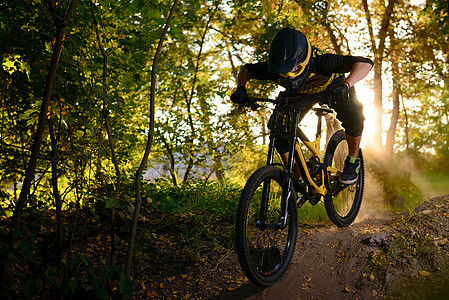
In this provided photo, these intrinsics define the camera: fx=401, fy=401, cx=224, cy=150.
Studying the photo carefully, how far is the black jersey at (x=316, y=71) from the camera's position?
3602 millimetres

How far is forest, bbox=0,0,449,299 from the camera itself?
10.7ft

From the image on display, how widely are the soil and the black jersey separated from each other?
64.4 inches

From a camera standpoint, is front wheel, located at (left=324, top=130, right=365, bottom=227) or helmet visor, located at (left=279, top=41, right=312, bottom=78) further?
front wheel, located at (left=324, top=130, right=365, bottom=227)

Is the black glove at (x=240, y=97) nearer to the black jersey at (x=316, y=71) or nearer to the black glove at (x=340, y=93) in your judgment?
the black jersey at (x=316, y=71)

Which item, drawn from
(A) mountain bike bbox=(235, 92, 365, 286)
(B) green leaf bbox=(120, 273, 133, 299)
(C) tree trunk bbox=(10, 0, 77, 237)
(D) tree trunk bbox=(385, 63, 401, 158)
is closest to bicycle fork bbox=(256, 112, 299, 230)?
(A) mountain bike bbox=(235, 92, 365, 286)

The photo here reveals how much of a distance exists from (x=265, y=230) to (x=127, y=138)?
2.52 m

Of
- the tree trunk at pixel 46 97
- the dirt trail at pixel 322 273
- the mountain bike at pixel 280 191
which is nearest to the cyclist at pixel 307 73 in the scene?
the mountain bike at pixel 280 191

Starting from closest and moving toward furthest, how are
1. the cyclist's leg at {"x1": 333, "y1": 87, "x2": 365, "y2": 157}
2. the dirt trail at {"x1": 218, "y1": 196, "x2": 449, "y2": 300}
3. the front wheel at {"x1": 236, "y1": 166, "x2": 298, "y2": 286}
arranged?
the front wheel at {"x1": 236, "y1": 166, "x2": 298, "y2": 286}, the dirt trail at {"x1": 218, "y1": 196, "x2": 449, "y2": 300}, the cyclist's leg at {"x1": 333, "y1": 87, "x2": 365, "y2": 157}

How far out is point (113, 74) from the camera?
14.4ft

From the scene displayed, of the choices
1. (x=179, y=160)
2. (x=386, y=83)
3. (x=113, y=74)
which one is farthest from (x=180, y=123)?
(x=386, y=83)

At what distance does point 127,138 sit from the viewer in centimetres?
538

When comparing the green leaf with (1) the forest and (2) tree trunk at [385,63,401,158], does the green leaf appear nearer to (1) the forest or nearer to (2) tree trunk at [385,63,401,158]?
(1) the forest

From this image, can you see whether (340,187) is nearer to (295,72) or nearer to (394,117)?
Answer: (295,72)

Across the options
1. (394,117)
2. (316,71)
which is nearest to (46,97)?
(316,71)
